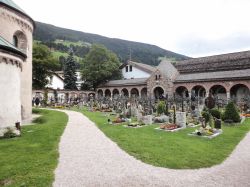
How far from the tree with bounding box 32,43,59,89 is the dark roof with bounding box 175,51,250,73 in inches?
1023

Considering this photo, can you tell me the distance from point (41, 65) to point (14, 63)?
28.9 meters

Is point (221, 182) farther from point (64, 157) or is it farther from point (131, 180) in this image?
point (64, 157)

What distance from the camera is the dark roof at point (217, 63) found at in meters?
39.9

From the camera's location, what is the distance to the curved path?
6.00 m

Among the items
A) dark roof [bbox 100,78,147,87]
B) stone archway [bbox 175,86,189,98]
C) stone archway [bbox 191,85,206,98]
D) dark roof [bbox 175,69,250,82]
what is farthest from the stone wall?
stone archway [bbox 175,86,189,98]

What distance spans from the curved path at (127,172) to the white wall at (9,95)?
5640 mm

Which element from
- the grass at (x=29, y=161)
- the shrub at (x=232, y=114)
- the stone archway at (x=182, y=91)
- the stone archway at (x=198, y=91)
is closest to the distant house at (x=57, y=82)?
the stone archway at (x=182, y=91)

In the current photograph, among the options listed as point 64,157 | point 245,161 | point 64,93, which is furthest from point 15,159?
point 64,93

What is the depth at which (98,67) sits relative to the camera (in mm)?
54531

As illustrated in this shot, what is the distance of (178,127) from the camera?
49.5ft

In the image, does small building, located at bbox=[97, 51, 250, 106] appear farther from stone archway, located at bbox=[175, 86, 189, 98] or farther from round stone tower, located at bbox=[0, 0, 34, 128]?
round stone tower, located at bbox=[0, 0, 34, 128]

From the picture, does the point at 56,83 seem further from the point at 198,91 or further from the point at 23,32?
the point at 23,32

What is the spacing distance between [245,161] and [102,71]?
4750cm

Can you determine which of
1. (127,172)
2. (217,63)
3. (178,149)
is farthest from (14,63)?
(217,63)
